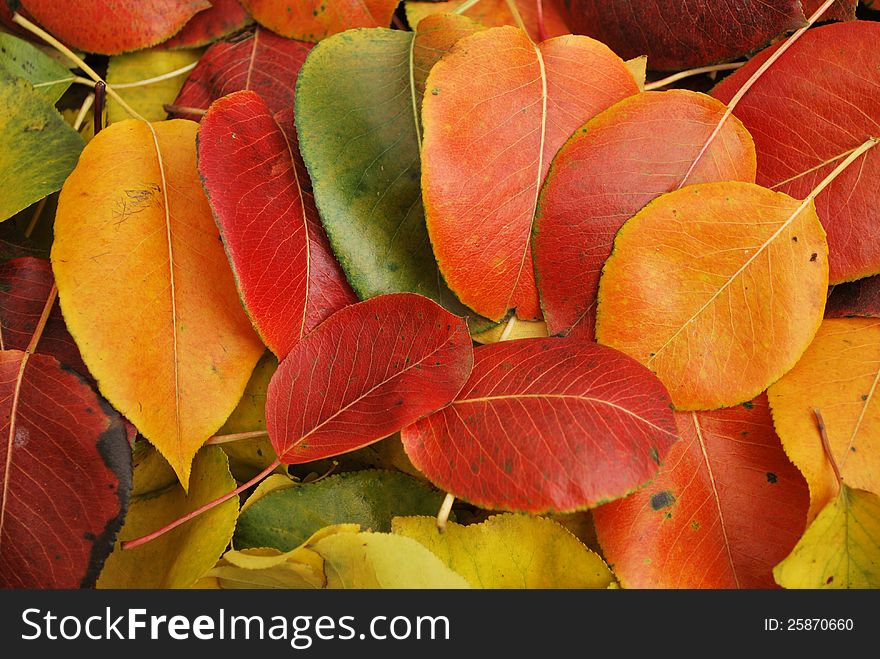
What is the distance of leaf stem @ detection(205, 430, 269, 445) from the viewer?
45 centimetres

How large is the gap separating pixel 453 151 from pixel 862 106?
9.2 inches

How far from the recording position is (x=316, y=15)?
0.51 metres

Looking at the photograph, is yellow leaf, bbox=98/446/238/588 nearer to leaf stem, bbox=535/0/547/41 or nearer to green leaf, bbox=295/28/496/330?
green leaf, bbox=295/28/496/330

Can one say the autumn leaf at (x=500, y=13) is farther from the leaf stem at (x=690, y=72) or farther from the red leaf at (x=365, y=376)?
the red leaf at (x=365, y=376)

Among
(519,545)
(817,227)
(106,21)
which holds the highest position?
(106,21)

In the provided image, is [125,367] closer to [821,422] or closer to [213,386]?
[213,386]

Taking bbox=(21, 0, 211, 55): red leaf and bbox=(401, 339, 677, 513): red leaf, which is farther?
bbox=(21, 0, 211, 55): red leaf

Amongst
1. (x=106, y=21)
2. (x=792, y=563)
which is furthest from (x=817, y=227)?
(x=106, y=21)

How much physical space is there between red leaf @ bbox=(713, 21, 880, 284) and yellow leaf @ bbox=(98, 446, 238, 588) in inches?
14.0

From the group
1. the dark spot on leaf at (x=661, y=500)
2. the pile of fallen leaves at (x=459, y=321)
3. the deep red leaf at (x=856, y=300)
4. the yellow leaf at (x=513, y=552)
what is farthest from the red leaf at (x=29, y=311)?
the deep red leaf at (x=856, y=300)

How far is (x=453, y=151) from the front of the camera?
41cm

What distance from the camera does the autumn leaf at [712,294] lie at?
1.36 ft

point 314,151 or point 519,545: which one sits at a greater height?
point 314,151

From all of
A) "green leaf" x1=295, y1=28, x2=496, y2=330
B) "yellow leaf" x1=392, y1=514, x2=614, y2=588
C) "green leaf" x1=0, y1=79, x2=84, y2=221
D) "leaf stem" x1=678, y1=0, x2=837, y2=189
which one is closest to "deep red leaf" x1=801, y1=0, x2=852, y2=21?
"leaf stem" x1=678, y1=0, x2=837, y2=189
